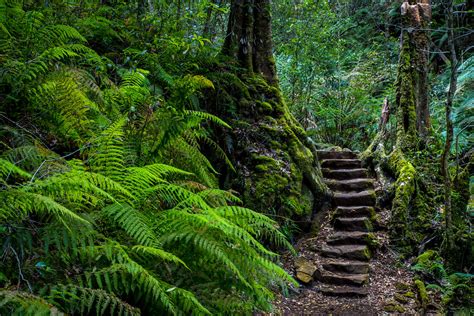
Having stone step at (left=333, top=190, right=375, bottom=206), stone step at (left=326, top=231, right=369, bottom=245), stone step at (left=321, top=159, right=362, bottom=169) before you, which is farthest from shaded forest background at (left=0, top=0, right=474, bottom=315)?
stone step at (left=321, top=159, right=362, bottom=169)

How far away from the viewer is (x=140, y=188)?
2572 millimetres

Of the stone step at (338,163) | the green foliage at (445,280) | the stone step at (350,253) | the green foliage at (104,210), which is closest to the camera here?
the green foliage at (104,210)

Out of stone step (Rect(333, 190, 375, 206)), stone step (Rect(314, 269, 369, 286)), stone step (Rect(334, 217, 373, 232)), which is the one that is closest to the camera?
stone step (Rect(314, 269, 369, 286))

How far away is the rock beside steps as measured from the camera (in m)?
5.50

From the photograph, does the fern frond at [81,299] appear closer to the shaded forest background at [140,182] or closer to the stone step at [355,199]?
the shaded forest background at [140,182]

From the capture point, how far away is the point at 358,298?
205 inches

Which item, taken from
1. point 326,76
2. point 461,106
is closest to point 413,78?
point 461,106

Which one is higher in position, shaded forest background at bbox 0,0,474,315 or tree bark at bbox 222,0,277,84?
tree bark at bbox 222,0,277,84

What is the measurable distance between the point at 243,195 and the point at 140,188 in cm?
304

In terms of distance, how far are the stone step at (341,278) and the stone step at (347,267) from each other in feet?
0.29

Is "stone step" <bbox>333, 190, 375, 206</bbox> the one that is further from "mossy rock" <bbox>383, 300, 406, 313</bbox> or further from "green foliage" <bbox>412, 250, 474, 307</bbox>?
"mossy rock" <bbox>383, 300, 406, 313</bbox>

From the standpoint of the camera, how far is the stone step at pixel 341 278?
5.44 meters

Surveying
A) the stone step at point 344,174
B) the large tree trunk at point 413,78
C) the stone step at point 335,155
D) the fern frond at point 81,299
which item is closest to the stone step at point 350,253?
the stone step at point 344,174

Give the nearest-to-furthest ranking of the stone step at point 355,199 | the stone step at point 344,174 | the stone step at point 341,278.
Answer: the stone step at point 341,278
the stone step at point 355,199
the stone step at point 344,174
